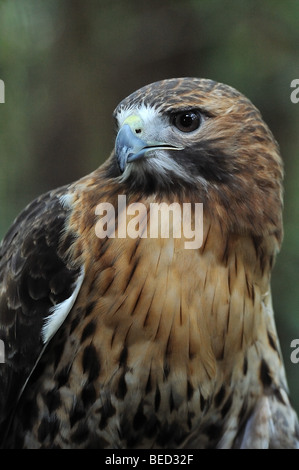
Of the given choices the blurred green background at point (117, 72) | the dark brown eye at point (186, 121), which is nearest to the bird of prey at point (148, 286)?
the dark brown eye at point (186, 121)

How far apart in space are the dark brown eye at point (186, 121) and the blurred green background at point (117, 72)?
200 cm

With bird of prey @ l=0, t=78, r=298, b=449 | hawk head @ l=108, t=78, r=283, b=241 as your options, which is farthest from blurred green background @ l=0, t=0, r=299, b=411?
hawk head @ l=108, t=78, r=283, b=241

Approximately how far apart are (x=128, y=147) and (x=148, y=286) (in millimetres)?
513

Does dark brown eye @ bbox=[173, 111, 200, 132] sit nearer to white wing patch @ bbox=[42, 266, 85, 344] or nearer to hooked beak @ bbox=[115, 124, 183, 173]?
hooked beak @ bbox=[115, 124, 183, 173]

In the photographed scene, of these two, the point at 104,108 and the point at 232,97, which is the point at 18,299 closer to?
the point at 232,97

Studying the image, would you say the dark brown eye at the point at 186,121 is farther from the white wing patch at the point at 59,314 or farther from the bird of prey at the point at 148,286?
the white wing patch at the point at 59,314

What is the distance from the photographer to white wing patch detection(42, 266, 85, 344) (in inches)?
109

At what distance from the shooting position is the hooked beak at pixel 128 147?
8.46 feet

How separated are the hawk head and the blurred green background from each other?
189cm

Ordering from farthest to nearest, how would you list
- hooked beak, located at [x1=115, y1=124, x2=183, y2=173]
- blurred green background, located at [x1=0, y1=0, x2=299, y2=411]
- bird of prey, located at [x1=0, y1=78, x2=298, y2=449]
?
blurred green background, located at [x1=0, y1=0, x2=299, y2=411] < bird of prey, located at [x1=0, y1=78, x2=298, y2=449] < hooked beak, located at [x1=115, y1=124, x2=183, y2=173]

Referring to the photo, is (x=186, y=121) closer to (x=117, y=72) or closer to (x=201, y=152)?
(x=201, y=152)

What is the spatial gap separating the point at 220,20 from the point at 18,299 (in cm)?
257

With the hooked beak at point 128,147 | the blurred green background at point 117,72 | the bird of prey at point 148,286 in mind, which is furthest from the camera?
the blurred green background at point 117,72

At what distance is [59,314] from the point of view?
2787 millimetres
